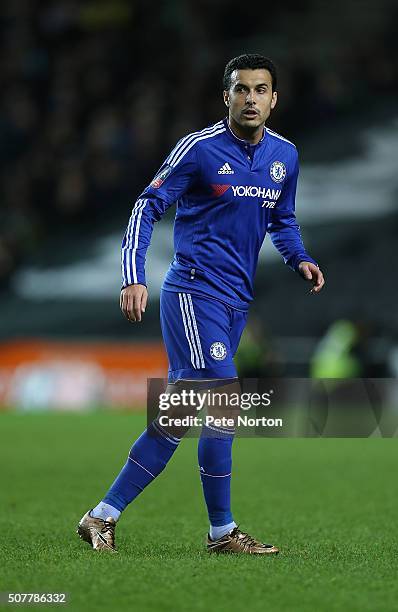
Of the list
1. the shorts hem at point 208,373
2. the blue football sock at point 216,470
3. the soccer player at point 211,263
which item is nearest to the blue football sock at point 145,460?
the soccer player at point 211,263

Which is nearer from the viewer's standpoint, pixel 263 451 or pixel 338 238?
pixel 263 451

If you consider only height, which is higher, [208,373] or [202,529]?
[208,373]

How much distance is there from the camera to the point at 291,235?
17.6 ft

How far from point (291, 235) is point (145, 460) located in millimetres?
1205

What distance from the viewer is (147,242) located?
16.3 ft

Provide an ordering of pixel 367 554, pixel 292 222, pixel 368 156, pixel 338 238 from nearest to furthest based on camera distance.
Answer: pixel 367 554
pixel 292 222
pixel 338 238
pixel 368 156

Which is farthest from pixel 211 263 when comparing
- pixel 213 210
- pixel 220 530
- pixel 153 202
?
pixel 220 530

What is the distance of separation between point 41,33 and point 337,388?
16542mm

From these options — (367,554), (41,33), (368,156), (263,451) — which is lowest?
(367,554)

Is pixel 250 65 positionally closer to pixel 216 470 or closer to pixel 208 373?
pixel 208 373

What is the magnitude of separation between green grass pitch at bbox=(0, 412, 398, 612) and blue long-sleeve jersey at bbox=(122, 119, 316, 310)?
1.14 meters

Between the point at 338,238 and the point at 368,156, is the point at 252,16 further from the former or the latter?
the point at 338,238

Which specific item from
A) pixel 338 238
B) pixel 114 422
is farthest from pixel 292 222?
pixel 338 238

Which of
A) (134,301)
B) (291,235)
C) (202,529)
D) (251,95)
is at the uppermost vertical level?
(251,95)
